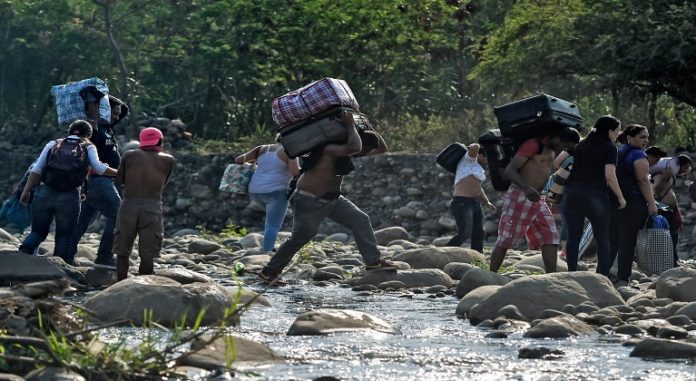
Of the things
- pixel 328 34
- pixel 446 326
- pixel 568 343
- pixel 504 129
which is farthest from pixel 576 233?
pixel 328 34

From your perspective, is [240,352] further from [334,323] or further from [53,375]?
[334,323]

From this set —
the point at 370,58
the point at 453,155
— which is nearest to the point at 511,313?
the point at 453,155

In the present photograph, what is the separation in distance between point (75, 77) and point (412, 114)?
253 inches

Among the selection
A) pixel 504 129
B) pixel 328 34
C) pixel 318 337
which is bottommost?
pixel 318 337

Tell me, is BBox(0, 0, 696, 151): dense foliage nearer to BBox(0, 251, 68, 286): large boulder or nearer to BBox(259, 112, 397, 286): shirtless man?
BBox(259, 112, 397, 286): shirtless man

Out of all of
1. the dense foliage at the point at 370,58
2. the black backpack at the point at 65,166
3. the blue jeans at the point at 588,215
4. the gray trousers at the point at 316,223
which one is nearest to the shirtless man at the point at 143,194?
the black backpack at the point at 65,166

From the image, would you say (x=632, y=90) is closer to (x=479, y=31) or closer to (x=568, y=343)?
(x=479, y=31)

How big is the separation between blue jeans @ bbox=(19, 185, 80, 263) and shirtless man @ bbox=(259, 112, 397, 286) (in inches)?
64.7

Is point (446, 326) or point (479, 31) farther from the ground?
point (479, 31)

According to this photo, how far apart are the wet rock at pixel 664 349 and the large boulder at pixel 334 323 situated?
1.76 metres

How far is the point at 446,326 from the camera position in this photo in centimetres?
1014

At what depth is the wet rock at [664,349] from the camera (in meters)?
8.27

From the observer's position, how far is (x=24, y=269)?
39.8 feet

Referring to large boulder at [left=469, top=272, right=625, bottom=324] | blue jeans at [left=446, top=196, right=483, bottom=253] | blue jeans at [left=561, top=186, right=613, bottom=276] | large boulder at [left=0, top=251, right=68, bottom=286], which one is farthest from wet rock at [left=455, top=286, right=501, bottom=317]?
blue jeans at [left=446, top=196, right=483, bottom=253]
